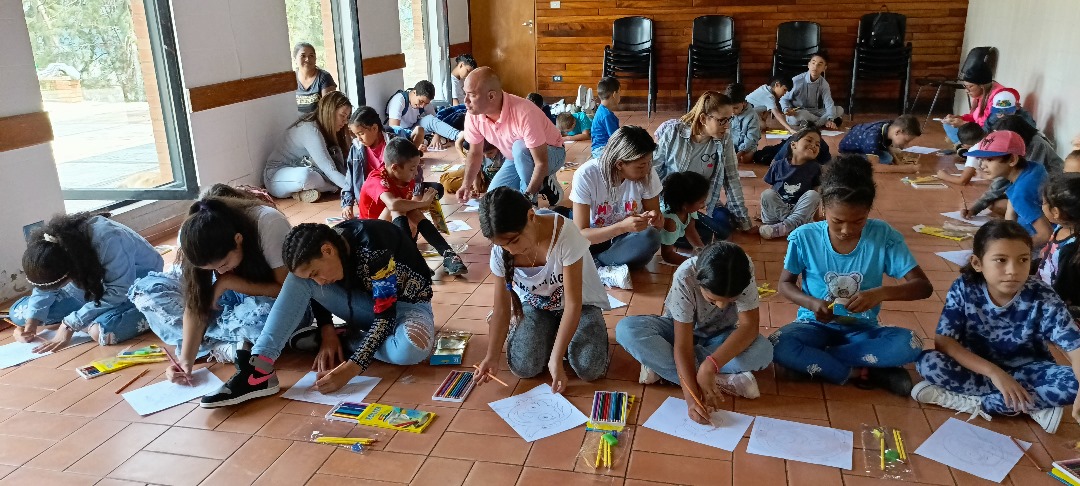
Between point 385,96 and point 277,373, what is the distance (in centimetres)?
491

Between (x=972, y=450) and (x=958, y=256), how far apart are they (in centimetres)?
188

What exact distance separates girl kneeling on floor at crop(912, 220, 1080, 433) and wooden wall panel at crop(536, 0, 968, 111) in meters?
6.84

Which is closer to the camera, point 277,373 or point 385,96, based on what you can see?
point 277,373

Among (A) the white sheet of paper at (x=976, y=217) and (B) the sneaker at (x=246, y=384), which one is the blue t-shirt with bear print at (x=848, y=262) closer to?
(B) the sneaker at (x=246, y=384)

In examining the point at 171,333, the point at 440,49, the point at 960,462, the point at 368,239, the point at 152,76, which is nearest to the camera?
the point at 960,462

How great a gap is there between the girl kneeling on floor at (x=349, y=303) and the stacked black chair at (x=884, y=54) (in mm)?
6597

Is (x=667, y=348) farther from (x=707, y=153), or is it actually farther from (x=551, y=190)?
(x=551, y=190)

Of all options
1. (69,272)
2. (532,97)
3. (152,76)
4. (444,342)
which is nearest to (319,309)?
(444,342)

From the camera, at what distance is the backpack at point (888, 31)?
313 inches

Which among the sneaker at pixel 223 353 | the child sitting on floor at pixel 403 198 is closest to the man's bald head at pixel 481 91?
the child sitting on floor at pixel 403 198

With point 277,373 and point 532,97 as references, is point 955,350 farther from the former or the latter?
point 532,97

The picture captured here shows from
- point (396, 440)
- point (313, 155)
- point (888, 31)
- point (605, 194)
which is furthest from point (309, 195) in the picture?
point (888, 31)

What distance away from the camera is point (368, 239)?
2596 millimetres

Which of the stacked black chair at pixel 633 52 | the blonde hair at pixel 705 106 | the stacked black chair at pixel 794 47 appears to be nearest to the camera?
the blonde hair at pixel 705 106
